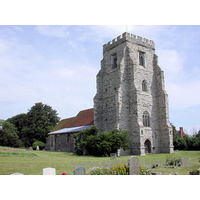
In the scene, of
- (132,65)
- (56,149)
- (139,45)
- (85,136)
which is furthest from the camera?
(56,149)

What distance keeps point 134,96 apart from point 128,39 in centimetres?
875

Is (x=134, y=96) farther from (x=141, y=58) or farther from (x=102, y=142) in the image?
(x=102, y=142)

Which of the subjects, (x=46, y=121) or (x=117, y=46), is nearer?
(x=117, y=46)

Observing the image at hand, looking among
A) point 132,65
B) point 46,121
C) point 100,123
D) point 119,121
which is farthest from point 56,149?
point 132,65

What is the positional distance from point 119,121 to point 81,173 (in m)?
18.4

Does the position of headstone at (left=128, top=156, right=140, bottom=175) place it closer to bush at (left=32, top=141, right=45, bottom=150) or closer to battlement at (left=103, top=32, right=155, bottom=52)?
battlement at (left=103, top=32, right=155, bottom=52)

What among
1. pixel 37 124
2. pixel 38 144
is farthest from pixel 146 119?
pixel 37 124

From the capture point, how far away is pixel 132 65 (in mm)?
27875

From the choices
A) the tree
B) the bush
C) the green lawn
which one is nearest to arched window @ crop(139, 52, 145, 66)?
the tree

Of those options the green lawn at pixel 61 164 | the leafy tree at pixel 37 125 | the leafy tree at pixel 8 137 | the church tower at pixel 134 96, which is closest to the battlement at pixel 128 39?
→ the church tower at pixel 134 96

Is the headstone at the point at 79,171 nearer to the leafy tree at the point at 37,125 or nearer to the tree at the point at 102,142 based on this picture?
the tree at the point at 102,142

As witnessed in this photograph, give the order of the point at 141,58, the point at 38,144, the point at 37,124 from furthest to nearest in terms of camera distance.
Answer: the point at 37,124 < the point at 38,144 < the point at 141,58

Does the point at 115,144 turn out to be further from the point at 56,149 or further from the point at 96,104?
the point at 56,149

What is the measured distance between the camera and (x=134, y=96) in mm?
26953
